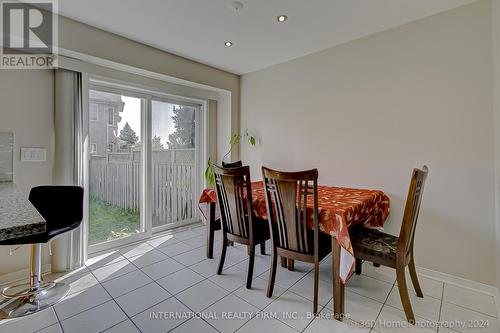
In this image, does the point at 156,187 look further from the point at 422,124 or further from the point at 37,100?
the point at 422,124

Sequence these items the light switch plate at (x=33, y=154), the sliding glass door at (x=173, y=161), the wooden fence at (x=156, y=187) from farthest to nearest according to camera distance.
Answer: the sliding glass door at (x=173, y=161) → the wooden fence at (x=156, y=187) → the light switch plate at (x=33, y=154)

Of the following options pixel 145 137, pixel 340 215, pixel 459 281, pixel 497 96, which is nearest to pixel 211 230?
pixel 340 215

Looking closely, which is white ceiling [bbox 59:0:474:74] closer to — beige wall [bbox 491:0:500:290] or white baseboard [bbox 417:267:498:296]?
beige wall [bbox 491:0:500:290]

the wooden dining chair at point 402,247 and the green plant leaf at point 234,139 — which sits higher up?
the green plant leaf at point 234,139

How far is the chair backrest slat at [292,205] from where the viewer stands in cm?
172

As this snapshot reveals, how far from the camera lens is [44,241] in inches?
68.1

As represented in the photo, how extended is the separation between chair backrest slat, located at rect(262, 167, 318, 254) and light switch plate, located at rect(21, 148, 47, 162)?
7.24ft

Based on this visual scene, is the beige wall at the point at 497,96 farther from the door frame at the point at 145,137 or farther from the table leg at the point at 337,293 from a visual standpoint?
the door frame at the point at 145,137

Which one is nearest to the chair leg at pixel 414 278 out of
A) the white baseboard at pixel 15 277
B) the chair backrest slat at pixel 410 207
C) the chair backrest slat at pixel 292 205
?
the chair backrest slat at pixel 410 207

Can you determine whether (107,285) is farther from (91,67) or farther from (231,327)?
(91,67)

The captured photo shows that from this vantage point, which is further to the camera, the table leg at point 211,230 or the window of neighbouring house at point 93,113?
the window of neighbouring house at point 93,113

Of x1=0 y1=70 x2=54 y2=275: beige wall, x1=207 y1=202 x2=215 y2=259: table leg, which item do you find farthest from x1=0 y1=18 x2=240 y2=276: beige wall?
x1=207 y1=202 x2=215 y2=259: table leg

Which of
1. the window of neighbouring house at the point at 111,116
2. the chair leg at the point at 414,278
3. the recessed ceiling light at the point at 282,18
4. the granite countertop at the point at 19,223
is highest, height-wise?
the recessed ceiling light at the point at 282,18

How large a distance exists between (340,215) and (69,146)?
263 cm
